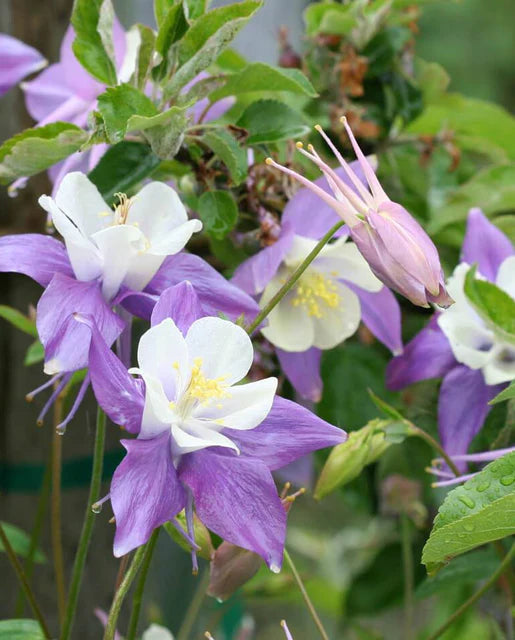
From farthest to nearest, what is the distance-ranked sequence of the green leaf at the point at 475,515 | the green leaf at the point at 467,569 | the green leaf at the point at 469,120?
the green leaf at the point at 469,120, the green leaf at the point at 467,569, the green leaf at the point at 475,515

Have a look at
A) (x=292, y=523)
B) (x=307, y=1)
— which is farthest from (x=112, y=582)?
(x=292, y=523)

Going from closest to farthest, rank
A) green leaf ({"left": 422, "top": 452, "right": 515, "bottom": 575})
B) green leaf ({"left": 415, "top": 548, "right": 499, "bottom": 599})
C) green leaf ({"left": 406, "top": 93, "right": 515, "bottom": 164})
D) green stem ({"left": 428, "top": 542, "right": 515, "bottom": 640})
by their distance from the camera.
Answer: green leaf ({"left": 422, "top": 452, "right": 515, "bottom": 575}) < green stem ({"left": 428, "top": 542, "right": 515, "bottom": 640}) < green leaf ({"left": 415, "top": 548, "right": 499, "bottom": 599}) < green leaf ({"left": 406, "top": 93, "right": 515, "bottom": 164})

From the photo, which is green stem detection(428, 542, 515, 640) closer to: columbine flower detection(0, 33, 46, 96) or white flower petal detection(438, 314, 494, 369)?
white flower petal detection(438, 314, 494, 369)

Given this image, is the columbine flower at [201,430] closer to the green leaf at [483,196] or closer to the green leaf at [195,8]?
the green leaf at [195,8]

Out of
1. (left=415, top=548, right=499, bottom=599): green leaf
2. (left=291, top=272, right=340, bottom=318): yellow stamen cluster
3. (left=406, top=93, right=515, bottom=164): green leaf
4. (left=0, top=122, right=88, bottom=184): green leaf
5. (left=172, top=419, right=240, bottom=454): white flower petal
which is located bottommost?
(left=415, top=548, right=499, bottom=599): green leaf

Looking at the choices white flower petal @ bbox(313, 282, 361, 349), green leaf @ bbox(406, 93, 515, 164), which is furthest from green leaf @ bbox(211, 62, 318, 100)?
green leaf @ bbox(406, 93, 515, 164)

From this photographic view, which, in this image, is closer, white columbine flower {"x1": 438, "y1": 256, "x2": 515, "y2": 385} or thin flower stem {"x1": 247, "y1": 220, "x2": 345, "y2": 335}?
thin flower stem {"x1": 247, "y1": 220, "x2": 345, "y2": 335}

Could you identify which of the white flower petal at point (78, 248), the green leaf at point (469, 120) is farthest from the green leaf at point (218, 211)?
the green leaf at point (469, 120)
